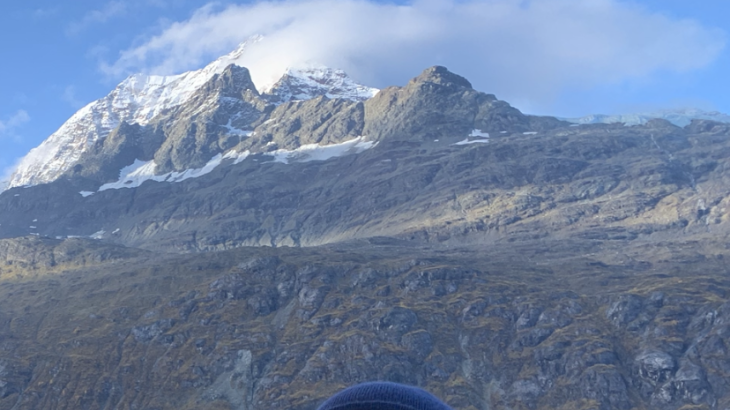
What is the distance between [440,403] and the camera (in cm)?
1079

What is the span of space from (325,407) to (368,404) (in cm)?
55

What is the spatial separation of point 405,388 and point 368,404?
491 millimetres

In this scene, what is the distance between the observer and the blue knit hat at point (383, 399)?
10.7 metres

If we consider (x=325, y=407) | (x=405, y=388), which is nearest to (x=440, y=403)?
(x=405, y=388)

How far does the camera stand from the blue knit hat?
35.1 feet

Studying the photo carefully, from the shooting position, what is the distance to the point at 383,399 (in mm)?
10773

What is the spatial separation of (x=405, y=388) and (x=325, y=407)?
3.30ft

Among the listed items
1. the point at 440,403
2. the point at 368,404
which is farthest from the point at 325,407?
the point at 440,403

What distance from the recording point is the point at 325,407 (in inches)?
420

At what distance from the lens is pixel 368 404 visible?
1085 centimetres

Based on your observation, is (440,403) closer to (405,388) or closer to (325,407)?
(405,388)

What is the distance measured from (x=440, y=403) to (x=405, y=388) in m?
0.46

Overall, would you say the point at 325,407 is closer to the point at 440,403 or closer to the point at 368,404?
the point at 368,404
